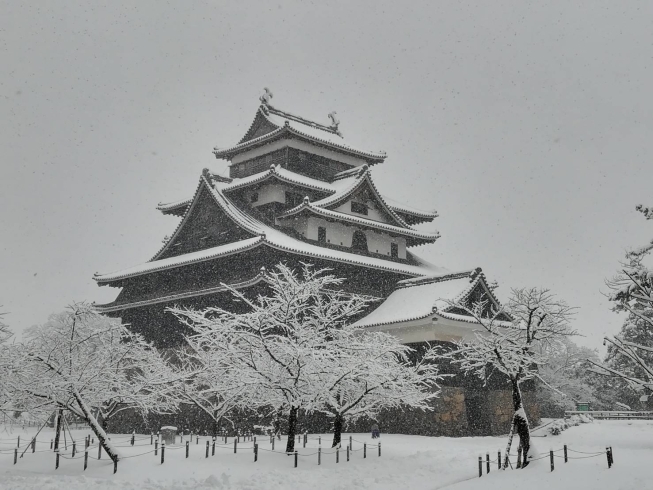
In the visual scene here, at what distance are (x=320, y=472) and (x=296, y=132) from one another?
25.8 m

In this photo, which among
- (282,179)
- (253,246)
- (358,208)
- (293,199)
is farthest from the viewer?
(293,199)

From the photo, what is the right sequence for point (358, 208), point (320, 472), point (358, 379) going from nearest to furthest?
point (320, 472)
point (358, 379)
point (358, 208)

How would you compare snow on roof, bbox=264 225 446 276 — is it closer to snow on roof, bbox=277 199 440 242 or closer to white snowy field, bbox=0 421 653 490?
snow on roof, bbox=277 199 440 242

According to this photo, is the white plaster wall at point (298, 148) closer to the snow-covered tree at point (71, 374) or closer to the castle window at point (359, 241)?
the castle window at point (359, 241)

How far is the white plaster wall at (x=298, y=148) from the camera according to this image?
135 feet

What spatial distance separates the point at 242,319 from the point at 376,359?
452 cm

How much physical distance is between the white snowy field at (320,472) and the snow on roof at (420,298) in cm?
812

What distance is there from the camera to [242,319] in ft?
65.0

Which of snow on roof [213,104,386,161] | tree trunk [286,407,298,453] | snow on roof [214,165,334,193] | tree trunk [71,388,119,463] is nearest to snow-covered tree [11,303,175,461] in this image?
tree trunk [71,388,119,463]

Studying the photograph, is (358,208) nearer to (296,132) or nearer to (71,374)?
(296,132)

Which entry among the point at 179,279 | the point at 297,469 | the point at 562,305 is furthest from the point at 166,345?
the point at 562,305

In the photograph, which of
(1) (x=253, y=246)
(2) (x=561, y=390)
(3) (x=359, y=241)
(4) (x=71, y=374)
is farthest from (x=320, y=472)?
(2) (x=561, y=390)

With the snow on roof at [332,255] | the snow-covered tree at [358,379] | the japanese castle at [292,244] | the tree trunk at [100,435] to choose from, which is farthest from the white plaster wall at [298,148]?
the tree trunk at [100,435]

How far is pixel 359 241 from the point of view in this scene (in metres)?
37.3
